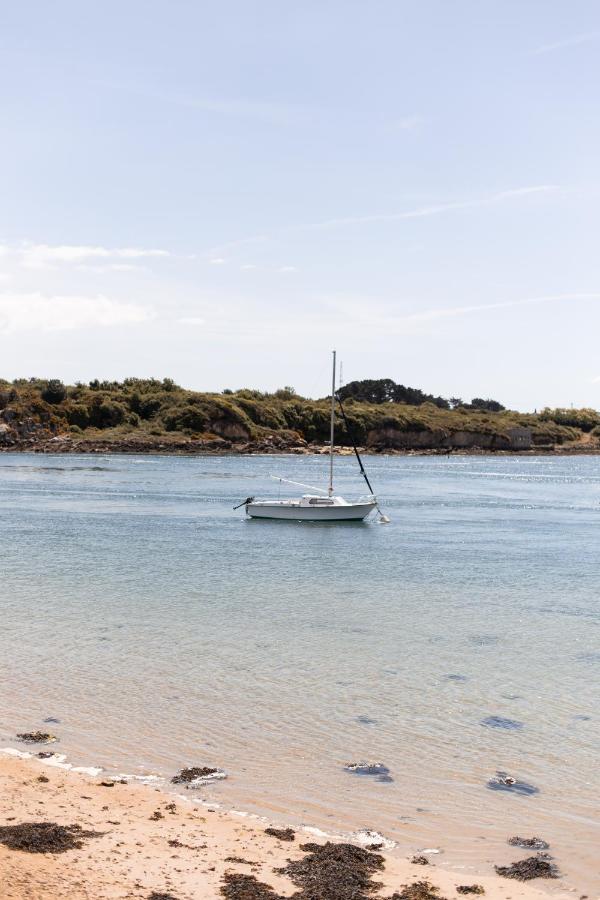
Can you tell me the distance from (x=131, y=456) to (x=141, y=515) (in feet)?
272

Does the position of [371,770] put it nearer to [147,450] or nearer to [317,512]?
[317,512]

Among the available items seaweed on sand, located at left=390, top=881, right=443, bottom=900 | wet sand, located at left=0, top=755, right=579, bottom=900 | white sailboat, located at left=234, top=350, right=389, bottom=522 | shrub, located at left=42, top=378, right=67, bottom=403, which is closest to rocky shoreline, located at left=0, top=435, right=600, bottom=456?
shrub, located at left=42, top=378, right=67, bottom=403

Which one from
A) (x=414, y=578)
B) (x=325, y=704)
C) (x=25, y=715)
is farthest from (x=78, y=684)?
(x=414, y=578)

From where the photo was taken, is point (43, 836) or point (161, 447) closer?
point (43, 836)

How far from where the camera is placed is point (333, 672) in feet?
60.3

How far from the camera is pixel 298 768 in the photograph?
12828 millimetres

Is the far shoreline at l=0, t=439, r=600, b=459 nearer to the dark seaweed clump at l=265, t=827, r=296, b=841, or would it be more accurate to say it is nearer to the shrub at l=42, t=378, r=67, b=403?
the shrub at l=42, t=378, r=67, b=403

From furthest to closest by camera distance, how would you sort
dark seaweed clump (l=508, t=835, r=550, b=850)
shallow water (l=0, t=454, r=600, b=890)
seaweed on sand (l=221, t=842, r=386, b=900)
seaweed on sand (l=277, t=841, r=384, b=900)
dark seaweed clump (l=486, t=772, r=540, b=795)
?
dark seaweed clump (l=486, t=772, r=540, b=795)
shallow water (l=0, t=454, r=600, b=890)
dark seaweed clump (l=508, t=835, r=550, b=850)
seaweed on sand (l=277, t=841, r=384, b=900)
seaweed on sand (l=221, t=842, r=386, b=900)

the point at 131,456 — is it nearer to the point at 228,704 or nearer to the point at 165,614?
the point at 165,614

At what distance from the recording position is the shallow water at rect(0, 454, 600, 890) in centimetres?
1187

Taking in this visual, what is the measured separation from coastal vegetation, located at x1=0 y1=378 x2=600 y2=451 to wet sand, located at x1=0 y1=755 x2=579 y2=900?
121215mm

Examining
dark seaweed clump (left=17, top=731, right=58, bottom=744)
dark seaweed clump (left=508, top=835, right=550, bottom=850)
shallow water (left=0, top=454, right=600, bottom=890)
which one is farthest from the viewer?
dark seaweed clump (left=17, top=731, right=58, bottom=744)

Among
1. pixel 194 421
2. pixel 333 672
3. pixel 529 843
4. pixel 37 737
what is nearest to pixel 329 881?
pixel 529 843

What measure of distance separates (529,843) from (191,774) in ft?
14.9
